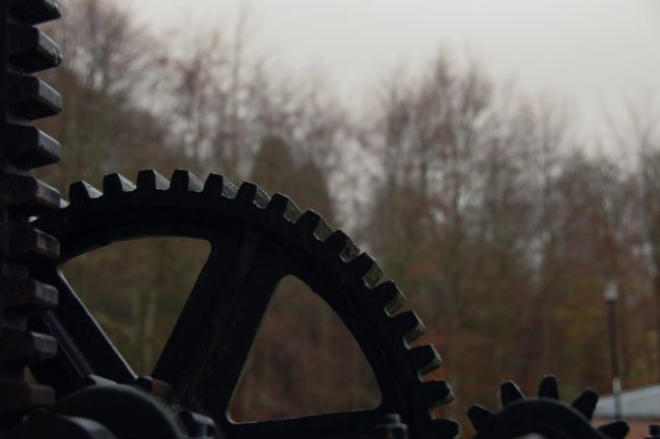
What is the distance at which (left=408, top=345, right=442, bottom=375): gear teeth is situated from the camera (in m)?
4.39

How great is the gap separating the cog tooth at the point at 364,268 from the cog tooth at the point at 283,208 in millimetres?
288

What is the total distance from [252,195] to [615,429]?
178 centimetres

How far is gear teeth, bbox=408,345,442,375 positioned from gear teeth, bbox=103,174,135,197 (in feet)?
4.27

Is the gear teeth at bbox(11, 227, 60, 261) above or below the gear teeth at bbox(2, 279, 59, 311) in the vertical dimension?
above

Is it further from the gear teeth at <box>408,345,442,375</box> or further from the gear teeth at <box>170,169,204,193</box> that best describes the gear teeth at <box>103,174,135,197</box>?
the gear teeth at <box>408,345,442,375</box>

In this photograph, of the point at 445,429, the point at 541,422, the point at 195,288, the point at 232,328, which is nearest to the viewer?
the point at 541,422

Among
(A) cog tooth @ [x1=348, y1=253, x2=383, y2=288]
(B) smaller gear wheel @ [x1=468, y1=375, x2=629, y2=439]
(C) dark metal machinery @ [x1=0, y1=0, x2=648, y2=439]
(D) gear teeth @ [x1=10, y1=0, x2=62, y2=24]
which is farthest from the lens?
(A) cog tooth @ [x1=348, y1=253, x2=383, y2=288]

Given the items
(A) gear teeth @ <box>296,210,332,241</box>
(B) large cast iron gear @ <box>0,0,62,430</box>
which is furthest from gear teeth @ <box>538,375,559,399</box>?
(B) large cast iron gear @ <box>0,0,62,430</box>

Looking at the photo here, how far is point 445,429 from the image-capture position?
425 cm

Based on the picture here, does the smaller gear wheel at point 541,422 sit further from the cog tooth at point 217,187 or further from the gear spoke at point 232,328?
the cog tooth at point 217,187

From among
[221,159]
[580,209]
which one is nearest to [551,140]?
[580,209]

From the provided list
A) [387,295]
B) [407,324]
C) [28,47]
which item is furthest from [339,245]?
[28,47]

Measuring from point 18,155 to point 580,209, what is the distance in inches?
1486

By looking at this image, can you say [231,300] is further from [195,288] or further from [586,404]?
[586,404]
